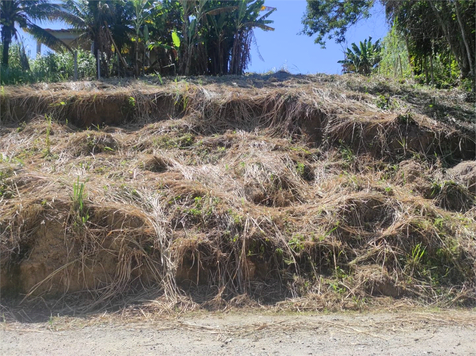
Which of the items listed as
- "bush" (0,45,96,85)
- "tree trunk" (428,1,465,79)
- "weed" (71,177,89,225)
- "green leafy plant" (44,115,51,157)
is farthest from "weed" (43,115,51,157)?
"tree trunk" (428,1,465,79)

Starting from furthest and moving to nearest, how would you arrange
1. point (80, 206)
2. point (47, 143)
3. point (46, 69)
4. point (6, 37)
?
point (6, 37), point (46, 69), point (47, 143), point (80, 206)

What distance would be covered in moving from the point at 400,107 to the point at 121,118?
531 cm

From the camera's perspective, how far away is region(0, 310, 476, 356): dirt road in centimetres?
382

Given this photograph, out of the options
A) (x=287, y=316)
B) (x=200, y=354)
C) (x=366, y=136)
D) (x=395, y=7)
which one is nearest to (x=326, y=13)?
(x=395, y=7)

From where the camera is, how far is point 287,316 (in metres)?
4.60

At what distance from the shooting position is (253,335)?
413 cm

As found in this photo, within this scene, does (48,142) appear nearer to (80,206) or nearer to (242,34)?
(80,206)

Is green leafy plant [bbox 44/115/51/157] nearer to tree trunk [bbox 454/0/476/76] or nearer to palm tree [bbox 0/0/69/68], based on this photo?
tree trunk [bbox 454/0/476/76]

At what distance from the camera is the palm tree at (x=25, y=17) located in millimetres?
18453

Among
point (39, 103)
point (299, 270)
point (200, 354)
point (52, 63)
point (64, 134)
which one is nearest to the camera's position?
point (200, 354)

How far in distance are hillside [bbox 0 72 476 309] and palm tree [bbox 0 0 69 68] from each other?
11.7 m

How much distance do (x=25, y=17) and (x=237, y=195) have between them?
1787cm

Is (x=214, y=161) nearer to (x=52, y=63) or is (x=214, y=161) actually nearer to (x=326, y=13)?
(x=326, y=13)

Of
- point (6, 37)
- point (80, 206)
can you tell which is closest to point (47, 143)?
point (80, 206)
